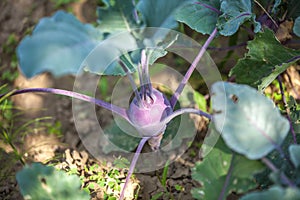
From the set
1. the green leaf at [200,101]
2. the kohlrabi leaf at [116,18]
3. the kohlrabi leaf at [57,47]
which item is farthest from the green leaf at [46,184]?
the green leaf at [200,101]

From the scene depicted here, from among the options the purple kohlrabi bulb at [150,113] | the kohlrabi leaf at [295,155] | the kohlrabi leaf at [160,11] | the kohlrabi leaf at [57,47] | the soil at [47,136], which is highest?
the kohlrabi leaf at [160,11]

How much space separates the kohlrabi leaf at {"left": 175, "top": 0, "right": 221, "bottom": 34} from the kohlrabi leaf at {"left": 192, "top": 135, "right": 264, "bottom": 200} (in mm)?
476

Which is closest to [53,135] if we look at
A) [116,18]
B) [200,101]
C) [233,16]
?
[200,101]

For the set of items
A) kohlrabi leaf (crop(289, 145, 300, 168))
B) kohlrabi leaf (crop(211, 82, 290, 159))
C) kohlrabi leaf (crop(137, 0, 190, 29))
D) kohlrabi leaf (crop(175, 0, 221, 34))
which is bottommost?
kohlrabi leaf (crop(289, 145, 300, 168))

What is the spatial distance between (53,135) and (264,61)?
99cm

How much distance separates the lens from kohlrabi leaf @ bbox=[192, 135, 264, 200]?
1014mm

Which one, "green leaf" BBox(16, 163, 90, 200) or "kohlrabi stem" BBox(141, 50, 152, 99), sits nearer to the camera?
"green leaf" BBox(16, 163, 90, 200)

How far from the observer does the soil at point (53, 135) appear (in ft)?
4.93

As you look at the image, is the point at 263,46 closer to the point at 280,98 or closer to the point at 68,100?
the point at 280,98

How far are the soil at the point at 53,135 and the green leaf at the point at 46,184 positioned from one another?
38 cm

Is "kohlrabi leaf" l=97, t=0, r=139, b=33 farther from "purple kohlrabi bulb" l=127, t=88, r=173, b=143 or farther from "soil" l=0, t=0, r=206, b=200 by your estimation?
"soil" l=0, t=0, r=206, b=200

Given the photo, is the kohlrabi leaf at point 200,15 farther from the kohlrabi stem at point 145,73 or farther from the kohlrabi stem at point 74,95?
the kohlrabi stem at point 74,95

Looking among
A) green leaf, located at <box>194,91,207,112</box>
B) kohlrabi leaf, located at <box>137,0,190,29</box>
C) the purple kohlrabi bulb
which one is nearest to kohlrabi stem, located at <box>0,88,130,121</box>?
the purple kohlrabi bulb

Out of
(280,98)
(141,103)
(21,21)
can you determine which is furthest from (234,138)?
(21,21)
